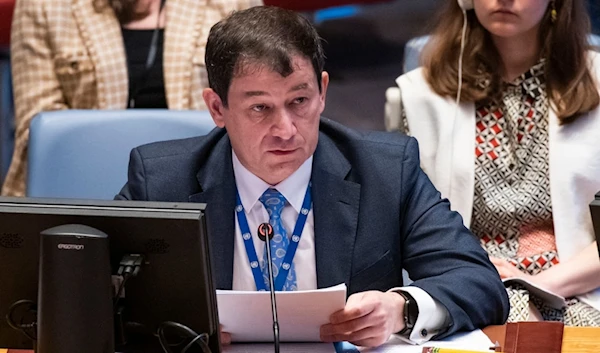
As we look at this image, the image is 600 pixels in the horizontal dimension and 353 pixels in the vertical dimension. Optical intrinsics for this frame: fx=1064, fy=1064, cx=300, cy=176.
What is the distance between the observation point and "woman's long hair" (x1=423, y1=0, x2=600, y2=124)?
2.97 m

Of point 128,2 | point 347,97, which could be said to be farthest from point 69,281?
point 347,97

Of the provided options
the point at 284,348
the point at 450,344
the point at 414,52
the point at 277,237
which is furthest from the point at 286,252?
the point at 414,52

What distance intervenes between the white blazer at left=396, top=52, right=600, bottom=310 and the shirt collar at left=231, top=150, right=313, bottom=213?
2.60 ft

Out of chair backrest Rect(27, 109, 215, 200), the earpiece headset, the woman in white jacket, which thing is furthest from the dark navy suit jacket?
the earpiece headset

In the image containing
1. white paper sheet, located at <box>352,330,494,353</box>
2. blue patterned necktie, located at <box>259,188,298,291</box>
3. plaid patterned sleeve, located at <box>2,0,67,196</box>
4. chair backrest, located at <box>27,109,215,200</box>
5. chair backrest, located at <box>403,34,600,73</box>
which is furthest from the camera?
plaid patterned sleeve, located at <box>2,0,67,196</box>

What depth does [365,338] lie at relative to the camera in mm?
2020

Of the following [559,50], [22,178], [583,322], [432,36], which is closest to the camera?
[583,322]

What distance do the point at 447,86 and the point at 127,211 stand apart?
155 centimetres

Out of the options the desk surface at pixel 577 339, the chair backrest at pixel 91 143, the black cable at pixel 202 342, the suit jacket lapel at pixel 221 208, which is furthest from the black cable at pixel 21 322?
the chair backrest at pixel 91 143

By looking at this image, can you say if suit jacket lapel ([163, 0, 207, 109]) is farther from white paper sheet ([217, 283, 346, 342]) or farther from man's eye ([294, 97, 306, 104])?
white paper sheet ([217, 283, 346, 342])

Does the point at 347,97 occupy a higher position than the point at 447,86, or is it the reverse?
the point at 447,86

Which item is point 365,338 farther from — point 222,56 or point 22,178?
point 22,178

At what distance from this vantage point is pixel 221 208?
232cm

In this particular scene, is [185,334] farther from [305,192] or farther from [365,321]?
[305,192]
